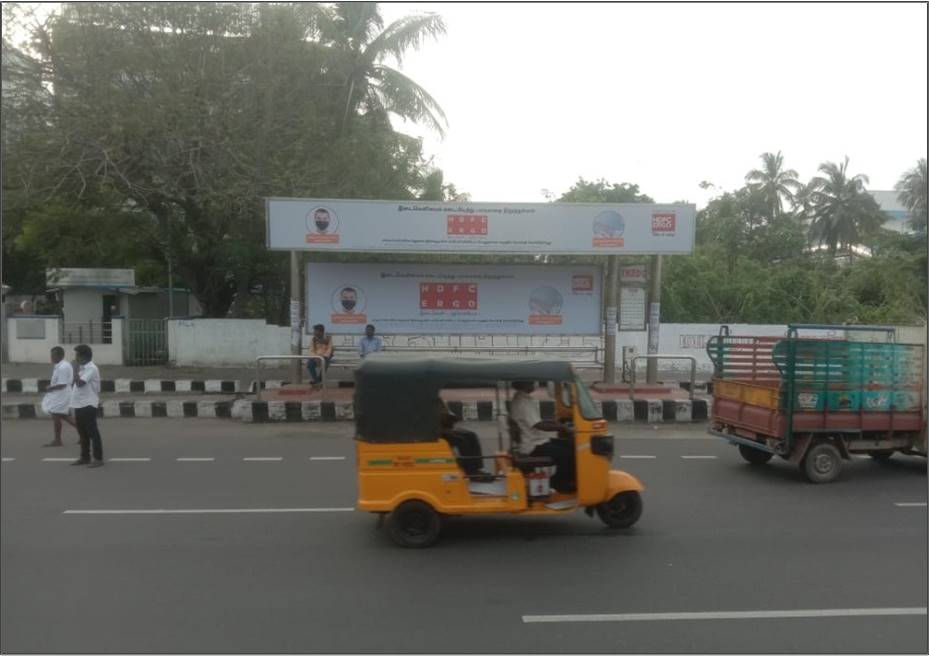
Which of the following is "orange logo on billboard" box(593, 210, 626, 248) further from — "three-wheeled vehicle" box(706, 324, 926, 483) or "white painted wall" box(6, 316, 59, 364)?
"white painted wall" box(6, 316, 59, 364)

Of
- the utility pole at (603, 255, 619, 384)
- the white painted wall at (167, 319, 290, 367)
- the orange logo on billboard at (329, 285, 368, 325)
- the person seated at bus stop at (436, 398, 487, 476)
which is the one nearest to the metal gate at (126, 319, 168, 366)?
the white painted wall at (167, 319, 290, 367)

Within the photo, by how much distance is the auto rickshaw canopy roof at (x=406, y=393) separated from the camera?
6.07 metres

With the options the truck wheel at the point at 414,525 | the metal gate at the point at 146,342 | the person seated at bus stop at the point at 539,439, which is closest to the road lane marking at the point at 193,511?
the truck wheel at the point at 414,525

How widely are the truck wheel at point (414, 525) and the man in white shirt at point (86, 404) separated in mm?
4623

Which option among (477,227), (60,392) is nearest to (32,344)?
(60,392)

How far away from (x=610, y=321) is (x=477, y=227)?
10.4ft

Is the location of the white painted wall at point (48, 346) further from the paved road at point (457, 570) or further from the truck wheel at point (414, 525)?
the truck wheel at point (414, 525)

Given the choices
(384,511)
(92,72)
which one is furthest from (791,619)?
(92,72)

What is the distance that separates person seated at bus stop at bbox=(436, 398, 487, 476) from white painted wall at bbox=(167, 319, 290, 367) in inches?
494

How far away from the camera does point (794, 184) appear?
4534 centimetres

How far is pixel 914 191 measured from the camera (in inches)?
1612

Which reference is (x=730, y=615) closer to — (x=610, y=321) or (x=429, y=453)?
(x=429, y=453)

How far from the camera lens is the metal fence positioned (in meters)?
18.6

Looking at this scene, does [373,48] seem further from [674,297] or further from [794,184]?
[794,184]
